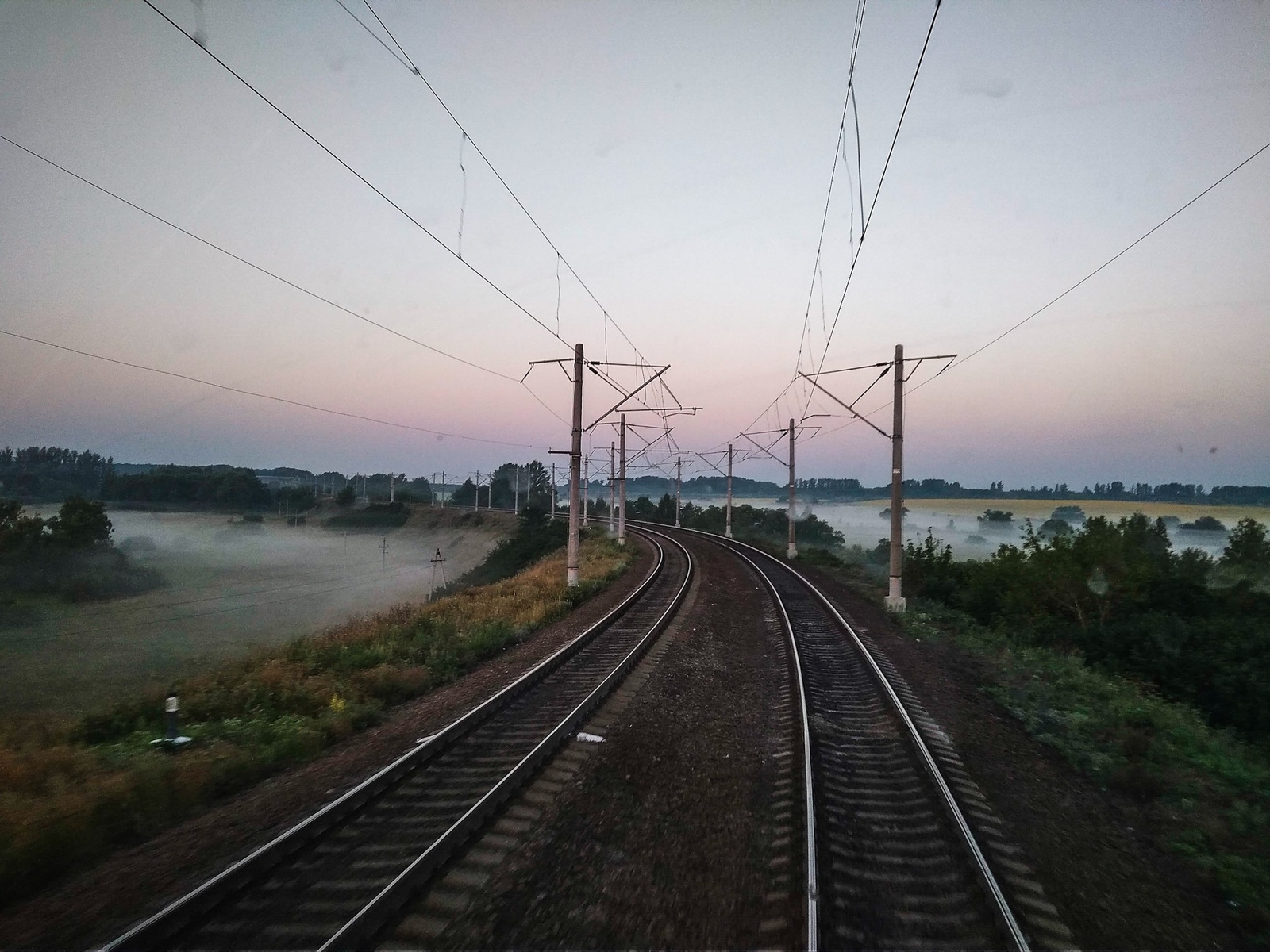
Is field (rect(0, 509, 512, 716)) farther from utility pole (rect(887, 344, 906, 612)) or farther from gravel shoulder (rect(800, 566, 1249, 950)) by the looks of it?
utility pole (rect(887, 344, 906, 612))

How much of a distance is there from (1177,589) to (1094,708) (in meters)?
13.5

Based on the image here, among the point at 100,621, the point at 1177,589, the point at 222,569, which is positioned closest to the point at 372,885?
the point at 1177,589

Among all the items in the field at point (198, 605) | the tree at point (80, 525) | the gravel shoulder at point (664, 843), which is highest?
the tree at point (80, 525)

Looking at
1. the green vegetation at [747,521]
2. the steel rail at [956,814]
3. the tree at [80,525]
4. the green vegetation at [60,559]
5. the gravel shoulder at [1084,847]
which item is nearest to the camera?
the steel rail at [956,814]

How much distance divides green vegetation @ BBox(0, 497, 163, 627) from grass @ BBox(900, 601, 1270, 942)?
40805 mm

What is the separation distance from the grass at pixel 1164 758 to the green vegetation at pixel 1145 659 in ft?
0.08

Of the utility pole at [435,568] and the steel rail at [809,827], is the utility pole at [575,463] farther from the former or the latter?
the utility pole at [435,568]

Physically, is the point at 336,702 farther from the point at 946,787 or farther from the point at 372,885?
the point at 946,787

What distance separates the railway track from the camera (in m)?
4.61

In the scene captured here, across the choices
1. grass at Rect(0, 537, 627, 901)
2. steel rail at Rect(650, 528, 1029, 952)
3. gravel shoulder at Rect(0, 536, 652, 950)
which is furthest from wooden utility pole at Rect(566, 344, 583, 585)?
gravel shoulder at Rect(0, 536, 652, 950)

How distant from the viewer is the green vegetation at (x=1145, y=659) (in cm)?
729

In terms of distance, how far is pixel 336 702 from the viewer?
408 inches

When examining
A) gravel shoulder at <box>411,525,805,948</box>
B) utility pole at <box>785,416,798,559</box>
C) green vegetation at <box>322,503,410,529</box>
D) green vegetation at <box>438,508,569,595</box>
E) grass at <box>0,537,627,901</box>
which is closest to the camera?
gravel shoulder at <box>411,525,805,948</box>

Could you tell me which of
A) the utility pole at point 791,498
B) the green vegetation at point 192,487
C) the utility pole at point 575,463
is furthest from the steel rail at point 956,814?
the green vegetation at point 192,487
